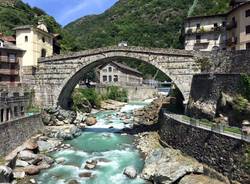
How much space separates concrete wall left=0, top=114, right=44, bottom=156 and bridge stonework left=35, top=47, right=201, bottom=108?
644 cm

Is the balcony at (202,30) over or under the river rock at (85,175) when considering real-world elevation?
over

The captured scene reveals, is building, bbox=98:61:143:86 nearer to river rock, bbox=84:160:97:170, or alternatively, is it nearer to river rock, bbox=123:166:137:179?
river rock, bbox=84:160:97:170

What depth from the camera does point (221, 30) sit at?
45594 millimetres

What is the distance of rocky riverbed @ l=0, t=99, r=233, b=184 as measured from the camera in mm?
20859

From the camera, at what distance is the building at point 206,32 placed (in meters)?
46.2

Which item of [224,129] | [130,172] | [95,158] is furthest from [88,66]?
[224,129]

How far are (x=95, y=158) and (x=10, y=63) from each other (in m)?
20.4

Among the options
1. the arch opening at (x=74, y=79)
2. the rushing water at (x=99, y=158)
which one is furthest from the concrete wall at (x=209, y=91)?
the arch opening at (x=74, y=79)

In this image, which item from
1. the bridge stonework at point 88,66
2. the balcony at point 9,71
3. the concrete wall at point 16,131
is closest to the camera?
the concrete wall at point 16,131

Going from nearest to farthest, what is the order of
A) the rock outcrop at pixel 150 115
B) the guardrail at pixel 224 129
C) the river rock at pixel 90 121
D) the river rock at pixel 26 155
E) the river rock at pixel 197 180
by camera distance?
1. the guardrail at pixel 224 129
2. the river rock at pixel 197 180
3. the river rock at pixel 26 155
4. the rock outcrop at pixel 150 115
5. the river rock at pixel 90 121

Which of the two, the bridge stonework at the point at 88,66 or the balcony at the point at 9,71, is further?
the balcony at the point at 9,71

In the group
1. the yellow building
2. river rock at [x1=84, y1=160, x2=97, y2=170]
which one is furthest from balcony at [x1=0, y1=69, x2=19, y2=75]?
river rock at [x1=84, y1=160, x2=97, y2=170]

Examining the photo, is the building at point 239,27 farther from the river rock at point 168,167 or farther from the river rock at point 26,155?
the river rock at point 26,155

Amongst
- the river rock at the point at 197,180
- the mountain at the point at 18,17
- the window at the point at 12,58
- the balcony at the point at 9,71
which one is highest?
the mountain at the point at 18,17
